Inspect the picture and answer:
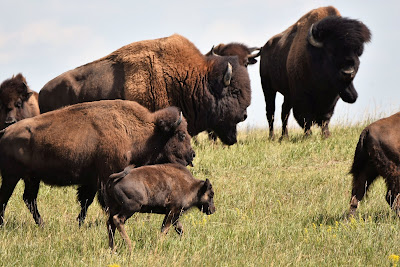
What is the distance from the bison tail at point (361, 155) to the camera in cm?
711

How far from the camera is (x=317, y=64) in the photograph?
1268 cm

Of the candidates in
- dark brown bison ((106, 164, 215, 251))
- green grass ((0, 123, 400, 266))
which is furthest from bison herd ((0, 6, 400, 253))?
green grass ((0, 123, 400, 266))

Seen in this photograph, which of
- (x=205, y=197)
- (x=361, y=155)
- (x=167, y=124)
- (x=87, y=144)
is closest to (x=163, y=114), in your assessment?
(x=167, y=124)

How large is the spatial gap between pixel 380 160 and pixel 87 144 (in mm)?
3119

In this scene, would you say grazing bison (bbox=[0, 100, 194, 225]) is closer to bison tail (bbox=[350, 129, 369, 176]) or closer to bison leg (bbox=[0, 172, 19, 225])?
bison leg (bbox=[0, 172, 19, 225])

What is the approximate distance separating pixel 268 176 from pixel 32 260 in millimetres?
4825

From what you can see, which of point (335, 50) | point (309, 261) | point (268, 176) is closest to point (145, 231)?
point (309, 261)

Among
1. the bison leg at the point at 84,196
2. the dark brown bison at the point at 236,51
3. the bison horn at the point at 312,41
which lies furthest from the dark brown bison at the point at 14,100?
the bison horn at the point at 312,41

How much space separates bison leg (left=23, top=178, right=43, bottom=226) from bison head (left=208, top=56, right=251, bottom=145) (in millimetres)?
3578

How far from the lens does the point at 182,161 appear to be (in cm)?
718

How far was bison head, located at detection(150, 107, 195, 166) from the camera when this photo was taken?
23.0 ft

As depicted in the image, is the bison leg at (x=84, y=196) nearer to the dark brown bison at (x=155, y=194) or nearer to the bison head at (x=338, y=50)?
the dark brown bison at (x=155, y=194)

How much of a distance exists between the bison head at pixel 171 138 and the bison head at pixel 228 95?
294cm

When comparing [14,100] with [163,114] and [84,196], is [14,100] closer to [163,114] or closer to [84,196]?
[84,196]
